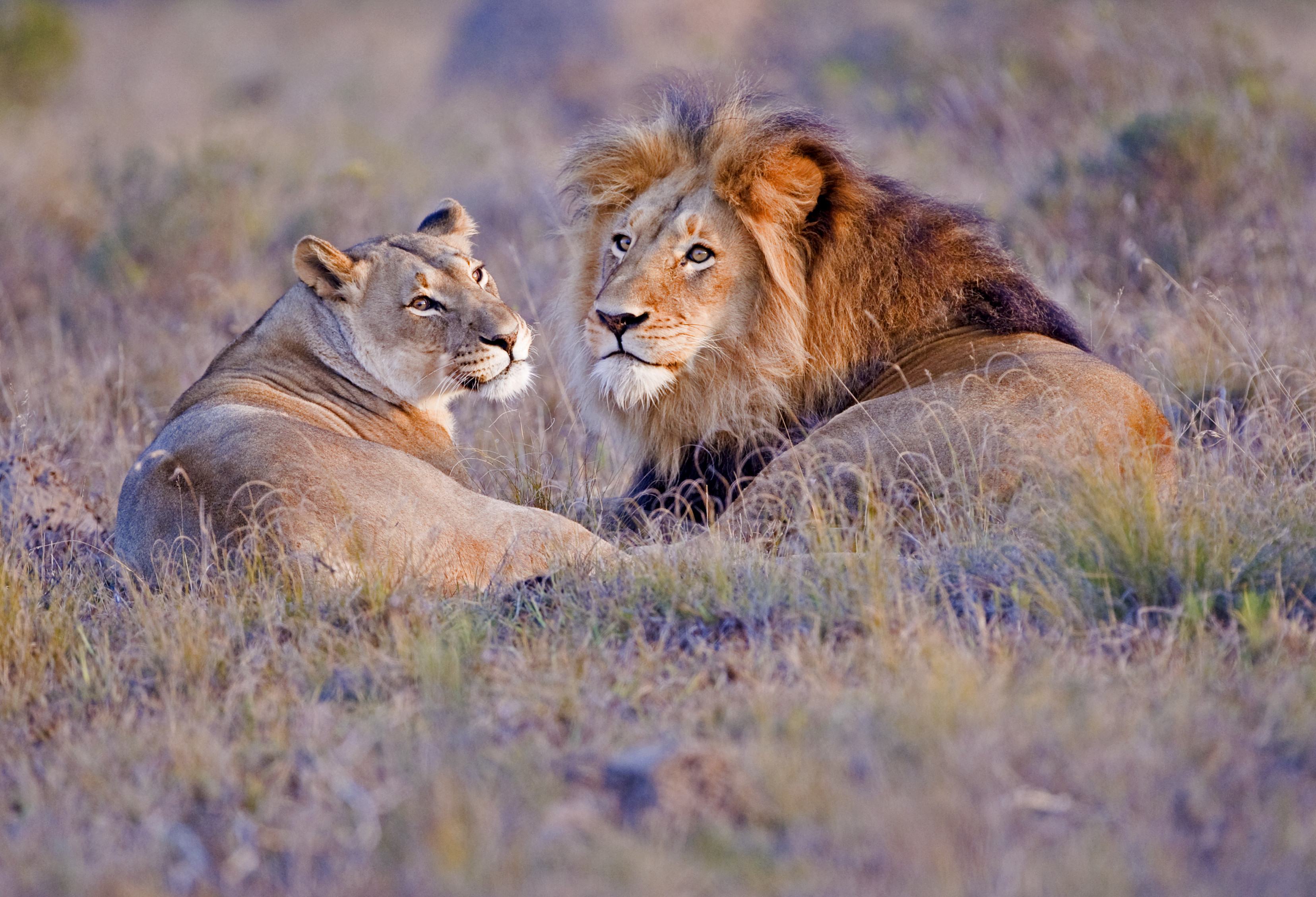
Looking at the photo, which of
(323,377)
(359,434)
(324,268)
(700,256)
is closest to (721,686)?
(700,256)

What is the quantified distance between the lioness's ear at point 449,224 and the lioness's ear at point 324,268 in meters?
0.63

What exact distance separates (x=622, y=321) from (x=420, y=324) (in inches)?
39.7

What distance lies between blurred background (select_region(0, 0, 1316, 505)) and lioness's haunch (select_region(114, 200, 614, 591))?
1.65 feet

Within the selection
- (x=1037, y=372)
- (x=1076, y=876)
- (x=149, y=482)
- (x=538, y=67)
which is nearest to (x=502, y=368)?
(x=149, y=482)

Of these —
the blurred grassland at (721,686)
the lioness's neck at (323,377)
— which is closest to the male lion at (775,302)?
the blurred grassland at (721,686)

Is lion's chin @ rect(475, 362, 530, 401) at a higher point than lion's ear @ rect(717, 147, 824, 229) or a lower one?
lower

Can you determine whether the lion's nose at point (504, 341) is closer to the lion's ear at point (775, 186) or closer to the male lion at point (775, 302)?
the male lion at point (775, 302)

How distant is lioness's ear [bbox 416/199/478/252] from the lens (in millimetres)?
6191

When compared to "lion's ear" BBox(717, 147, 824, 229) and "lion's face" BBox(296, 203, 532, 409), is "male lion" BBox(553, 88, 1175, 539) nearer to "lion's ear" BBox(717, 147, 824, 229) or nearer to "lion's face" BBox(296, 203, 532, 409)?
"lion's ear" BBox(717, 147, 824, 229)

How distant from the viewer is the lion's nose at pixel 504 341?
218 inches

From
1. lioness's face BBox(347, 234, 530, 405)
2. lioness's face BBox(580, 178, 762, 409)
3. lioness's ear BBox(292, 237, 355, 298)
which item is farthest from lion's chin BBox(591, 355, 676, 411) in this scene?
lioness's ear BBox(292, 237, 355, 298)

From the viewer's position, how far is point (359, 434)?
18.3 ft

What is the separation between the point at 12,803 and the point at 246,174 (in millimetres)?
10885

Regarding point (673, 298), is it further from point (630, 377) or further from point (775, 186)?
point (775, 186)
